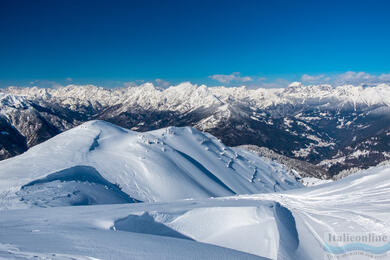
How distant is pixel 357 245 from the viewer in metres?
12.2

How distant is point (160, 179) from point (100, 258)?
129 ft

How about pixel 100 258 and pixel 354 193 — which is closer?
pixel 100 258

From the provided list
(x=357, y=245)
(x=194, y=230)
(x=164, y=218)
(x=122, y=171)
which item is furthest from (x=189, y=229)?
(x=122, y=171)

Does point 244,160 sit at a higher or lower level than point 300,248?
lower

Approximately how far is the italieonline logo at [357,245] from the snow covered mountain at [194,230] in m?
0.09

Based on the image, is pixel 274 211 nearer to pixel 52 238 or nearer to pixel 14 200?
pixel 52 238

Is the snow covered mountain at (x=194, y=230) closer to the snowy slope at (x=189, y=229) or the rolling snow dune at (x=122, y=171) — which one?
the snowy slope at (x=189, y=229)

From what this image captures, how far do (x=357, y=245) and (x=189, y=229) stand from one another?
771cm

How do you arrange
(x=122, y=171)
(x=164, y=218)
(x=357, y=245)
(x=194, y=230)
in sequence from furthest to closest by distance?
1. (x=122, y=171)
2. (x=164, y=218)
3. (x=194, y=230)
4. (x=357, y=245)

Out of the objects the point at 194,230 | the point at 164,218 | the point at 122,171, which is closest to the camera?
the point at 194,230

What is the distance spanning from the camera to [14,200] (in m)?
20.7

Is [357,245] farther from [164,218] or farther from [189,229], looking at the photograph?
[164,218]

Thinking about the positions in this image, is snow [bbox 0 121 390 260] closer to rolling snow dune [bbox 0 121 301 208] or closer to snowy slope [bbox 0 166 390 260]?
snowy slope [bbox 0 166 390 260]

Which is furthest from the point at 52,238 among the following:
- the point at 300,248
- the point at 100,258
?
the point at 300,248
